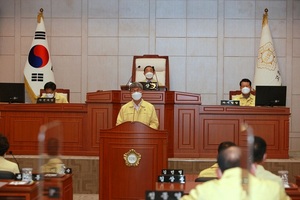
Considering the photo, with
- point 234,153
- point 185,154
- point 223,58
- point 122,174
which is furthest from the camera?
point 223,58

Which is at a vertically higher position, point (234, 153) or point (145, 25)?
point (145, 25)

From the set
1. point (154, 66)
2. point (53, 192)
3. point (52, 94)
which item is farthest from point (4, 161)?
point (154, 66)

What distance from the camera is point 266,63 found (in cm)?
1100

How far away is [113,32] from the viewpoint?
11742mm

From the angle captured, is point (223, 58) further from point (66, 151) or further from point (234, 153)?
point (234, 153)

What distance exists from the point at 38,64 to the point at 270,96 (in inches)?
190

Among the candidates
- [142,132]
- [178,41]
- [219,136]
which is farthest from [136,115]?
[178,41]

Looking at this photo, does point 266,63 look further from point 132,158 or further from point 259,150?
point 259,150

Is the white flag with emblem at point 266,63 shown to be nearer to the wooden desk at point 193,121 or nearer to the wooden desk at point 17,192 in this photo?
the wooden desk at point 193,121

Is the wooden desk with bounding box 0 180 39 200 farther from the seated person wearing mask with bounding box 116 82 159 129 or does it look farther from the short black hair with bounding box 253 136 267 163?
the seated person wearing mask with bounding box 116 82 159 129

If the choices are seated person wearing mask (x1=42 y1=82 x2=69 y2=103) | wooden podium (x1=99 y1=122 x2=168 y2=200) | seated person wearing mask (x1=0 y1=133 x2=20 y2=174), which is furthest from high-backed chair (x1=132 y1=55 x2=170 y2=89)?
seated person wearing mask (x1=0 y1=133 x2=20 y2=174)

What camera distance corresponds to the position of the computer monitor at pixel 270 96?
8.41m

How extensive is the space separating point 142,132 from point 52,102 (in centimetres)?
288

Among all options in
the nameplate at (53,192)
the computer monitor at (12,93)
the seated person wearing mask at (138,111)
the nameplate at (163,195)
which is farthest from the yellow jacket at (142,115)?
the nameplate at (53,192)
